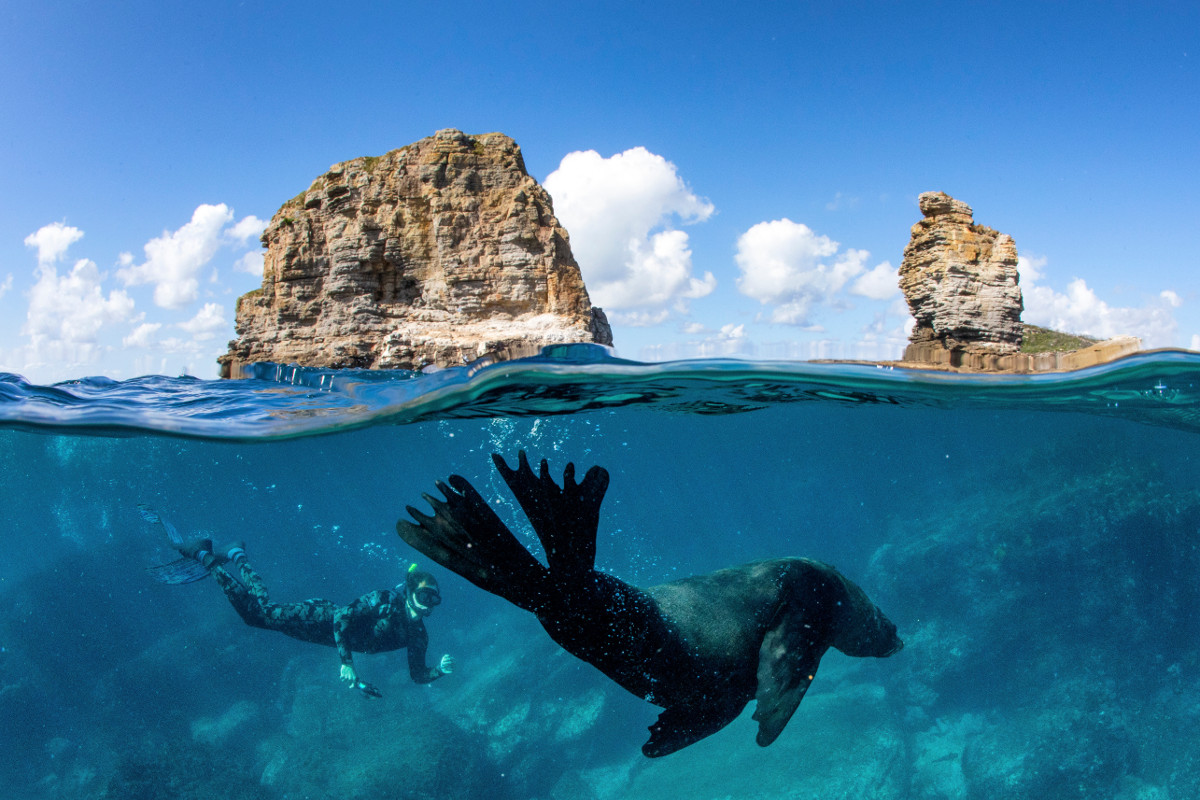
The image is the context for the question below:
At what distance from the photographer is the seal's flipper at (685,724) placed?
167 inches

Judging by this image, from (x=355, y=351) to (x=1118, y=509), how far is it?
19.6 m

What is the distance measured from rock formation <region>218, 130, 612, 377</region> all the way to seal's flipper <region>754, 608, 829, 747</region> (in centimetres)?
1199

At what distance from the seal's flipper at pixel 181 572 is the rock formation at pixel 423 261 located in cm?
583

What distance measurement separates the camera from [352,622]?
1048 cm

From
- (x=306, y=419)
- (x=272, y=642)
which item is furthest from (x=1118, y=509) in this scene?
(x=272, y=642)

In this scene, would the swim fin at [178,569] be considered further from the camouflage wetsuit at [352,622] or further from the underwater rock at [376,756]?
the underwater rock at [376,756]

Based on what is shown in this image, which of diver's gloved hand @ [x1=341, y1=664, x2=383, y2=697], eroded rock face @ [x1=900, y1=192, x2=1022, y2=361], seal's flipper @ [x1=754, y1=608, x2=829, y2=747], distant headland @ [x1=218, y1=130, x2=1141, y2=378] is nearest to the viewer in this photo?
seal's flipper @ [x1=754, y1=608, x2=829, y2=747]

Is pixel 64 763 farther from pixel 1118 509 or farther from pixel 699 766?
pixel 1118 509

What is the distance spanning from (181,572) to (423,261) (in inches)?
380

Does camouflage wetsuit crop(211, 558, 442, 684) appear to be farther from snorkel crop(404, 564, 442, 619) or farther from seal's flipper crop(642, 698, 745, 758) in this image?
seal's flipper crop(642, 698, 745, 758)

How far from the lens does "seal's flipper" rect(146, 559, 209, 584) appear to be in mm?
12055

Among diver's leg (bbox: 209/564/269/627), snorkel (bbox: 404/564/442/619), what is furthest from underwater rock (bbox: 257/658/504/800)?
snorkel (bbox: 404/564/442/619)

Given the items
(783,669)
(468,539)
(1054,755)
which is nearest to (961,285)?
(1054,755)

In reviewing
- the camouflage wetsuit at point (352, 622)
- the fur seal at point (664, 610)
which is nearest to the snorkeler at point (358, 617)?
the camouflage wetsuit at point (352, 622)
